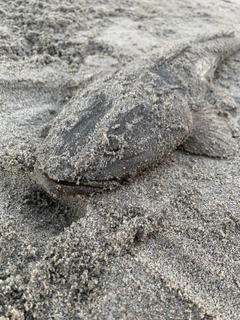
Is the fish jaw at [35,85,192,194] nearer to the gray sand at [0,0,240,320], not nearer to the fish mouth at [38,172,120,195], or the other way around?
the fish mouth at [38,172,120,195]

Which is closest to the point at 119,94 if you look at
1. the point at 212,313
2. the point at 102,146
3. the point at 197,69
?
the point at 102,146

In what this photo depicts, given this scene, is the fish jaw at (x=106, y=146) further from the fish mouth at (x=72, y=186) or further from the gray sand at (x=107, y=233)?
the gray sand at (x=107, y=233)

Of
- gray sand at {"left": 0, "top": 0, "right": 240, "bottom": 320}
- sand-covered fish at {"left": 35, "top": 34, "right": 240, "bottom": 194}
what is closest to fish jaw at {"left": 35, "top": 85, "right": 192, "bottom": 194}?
sand-covered fish at {"left": 35, "top": 34, "right": 240, "bottom": 194}

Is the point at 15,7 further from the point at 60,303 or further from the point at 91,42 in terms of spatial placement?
the point at 60,303

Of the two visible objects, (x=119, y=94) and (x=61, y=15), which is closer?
(x=119, y=94)

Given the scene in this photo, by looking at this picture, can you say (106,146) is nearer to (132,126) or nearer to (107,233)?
(132,126)

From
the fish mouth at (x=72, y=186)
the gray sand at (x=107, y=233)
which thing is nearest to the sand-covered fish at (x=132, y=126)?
the fish mouth at (x=72, y=186)
